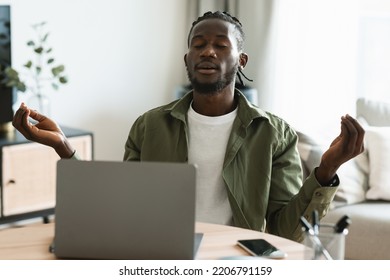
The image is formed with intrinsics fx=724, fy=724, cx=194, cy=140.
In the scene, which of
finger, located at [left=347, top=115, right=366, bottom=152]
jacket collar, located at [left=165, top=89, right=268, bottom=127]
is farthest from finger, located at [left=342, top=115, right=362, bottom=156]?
jacket collar, located at [left=165, top=89, right=268, bottom=127]

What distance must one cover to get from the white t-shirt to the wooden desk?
8.9 inches

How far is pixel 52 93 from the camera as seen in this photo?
3895 millimetres

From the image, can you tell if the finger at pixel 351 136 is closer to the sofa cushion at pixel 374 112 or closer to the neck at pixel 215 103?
the neck at pixel 215 103

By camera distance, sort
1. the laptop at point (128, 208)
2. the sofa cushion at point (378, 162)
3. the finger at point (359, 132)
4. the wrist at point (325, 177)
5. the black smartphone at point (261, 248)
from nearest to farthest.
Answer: the laptop at point (128, 208)
the black smartphone at point (261, 248)
the finger at point (359, 132)
the wrist at point (325, 177)
the sofa cushion at point (378, 162)

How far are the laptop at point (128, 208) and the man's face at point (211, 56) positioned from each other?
25.9 inches

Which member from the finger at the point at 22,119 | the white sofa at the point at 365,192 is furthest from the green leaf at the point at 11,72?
the finger at the point at 22,119

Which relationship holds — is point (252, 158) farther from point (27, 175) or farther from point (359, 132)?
point (27, 175)

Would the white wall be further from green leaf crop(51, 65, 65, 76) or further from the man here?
the man

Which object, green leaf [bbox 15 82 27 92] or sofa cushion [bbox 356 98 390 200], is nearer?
sofa cushion [bbox 356 98 390 200]

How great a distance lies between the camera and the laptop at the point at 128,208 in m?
Result: 1.26

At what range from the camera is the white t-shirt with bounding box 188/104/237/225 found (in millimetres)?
1902

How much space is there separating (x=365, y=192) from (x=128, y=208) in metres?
2.07

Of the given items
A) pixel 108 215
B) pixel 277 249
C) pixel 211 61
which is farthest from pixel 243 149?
pixel 108 215

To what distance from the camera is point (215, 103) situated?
1965mm
